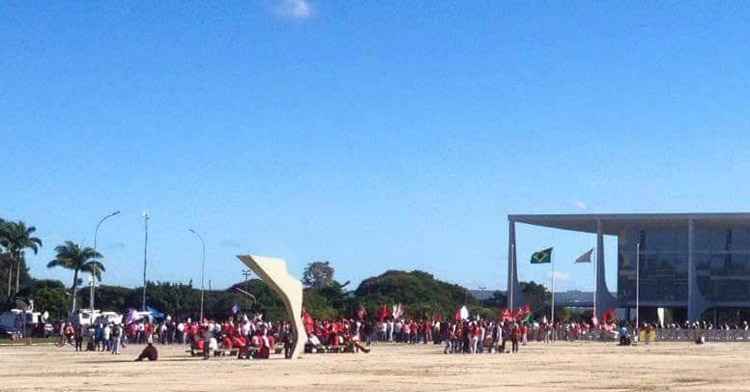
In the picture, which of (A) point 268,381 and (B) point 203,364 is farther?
(B) point 203,364

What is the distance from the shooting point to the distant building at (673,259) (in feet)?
311

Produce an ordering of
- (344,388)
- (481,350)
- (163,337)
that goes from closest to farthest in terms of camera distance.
A: 1. (344,388)
2. (481,350)
3. (163,337)

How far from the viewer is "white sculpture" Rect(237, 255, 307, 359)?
3775 centimetres

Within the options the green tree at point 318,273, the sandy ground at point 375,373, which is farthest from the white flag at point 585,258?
the green tree at point 318,273

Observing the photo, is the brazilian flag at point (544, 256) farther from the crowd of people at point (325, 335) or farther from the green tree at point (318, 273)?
the green tree at point (318, 273)

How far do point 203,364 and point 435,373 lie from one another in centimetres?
703

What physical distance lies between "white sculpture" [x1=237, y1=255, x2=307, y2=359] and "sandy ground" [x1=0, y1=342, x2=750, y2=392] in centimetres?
87

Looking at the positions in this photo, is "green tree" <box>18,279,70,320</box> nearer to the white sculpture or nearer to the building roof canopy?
the building roof canopy

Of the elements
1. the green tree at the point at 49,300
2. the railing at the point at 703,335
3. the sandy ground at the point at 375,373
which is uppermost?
the green tree at the point at 49,300

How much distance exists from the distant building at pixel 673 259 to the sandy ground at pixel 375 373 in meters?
53.0

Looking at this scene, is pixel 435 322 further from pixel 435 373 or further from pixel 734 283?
pixel 734 283

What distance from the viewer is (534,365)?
118 ft

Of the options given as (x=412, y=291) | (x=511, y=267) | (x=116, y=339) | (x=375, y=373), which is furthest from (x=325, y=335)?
(x=412, y=291)

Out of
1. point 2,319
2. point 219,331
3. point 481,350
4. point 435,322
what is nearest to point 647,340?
point 435,322
